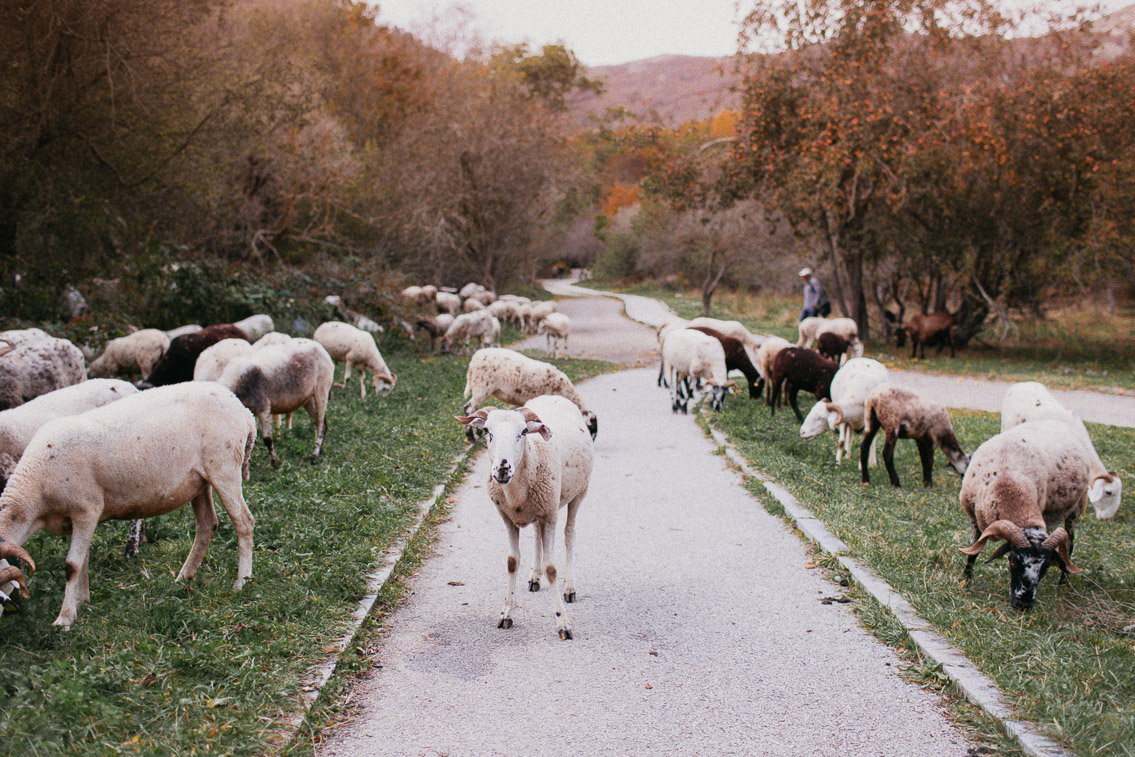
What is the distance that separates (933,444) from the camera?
28.3ft

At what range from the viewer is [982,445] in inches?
249

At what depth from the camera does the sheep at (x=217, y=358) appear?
962cm

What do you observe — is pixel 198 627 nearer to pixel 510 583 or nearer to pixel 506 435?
pixel 510 583

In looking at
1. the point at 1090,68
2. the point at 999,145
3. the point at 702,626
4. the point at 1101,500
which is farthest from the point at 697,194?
the point at 702,626

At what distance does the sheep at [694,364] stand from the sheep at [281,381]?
640 cm

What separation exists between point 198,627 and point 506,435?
212cm

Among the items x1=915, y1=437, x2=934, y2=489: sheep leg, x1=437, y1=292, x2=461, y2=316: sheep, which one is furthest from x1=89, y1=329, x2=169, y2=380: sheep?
x1=437, y1=292, x2=461, y2=316: sheep

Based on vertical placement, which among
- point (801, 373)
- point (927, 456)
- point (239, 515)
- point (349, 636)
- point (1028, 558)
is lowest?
point (349, 636)

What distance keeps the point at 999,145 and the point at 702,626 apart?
16993 millimetres

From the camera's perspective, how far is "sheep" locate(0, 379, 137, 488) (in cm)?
567

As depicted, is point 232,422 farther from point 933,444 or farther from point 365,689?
point 933,444

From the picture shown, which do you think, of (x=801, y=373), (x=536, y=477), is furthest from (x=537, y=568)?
(x=801, y=373)

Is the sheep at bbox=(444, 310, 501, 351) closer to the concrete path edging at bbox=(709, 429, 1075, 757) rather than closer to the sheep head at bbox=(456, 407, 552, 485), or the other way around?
the concrete path edging at bbox=(709, 429, 1075, 757)

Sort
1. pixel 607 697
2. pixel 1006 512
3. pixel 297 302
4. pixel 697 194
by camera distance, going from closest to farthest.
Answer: pixel 607 697 < pixel 1006 512 < pixel 297 302 < pixel 697 194
